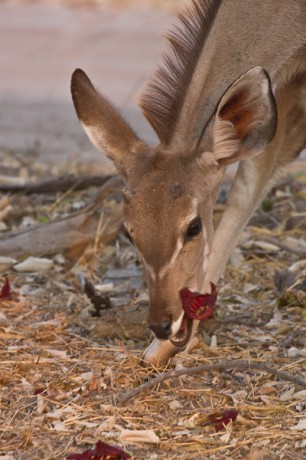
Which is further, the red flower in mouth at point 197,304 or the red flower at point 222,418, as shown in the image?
the red flower in mouth at point 197,304

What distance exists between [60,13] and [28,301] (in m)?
17.0

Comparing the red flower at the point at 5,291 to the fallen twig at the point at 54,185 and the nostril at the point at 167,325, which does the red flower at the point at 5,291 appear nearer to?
the nostril at the point at 167,325

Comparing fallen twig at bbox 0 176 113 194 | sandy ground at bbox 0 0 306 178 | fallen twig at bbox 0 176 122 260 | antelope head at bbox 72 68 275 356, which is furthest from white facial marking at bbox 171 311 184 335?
sandy ground at bbox 0 0 306 178

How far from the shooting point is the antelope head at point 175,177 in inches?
246

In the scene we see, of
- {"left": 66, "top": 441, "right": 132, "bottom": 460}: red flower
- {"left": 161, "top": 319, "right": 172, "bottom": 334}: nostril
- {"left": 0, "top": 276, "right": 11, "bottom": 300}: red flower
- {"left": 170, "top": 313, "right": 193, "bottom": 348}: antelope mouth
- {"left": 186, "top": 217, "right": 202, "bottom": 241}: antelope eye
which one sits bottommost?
{"left": 0, "top": 276, "right": 11, "bottom": 300}: red flower

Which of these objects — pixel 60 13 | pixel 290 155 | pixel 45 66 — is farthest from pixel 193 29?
pixel 60 13

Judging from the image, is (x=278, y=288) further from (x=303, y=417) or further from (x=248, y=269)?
(x=303, y=417)

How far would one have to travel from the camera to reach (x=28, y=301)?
8141mm

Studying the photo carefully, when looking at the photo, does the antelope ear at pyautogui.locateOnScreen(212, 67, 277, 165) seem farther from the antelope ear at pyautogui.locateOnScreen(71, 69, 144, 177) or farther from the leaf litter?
the leaf litter

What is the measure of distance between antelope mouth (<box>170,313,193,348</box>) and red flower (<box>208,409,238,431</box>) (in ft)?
1.74

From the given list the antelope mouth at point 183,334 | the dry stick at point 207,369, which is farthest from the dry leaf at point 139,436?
the antelope mouth at point 183,334

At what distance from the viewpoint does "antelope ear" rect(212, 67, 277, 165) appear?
21.0ft

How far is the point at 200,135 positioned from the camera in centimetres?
675

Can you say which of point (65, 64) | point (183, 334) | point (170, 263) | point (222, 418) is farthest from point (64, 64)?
point (222, 418)
